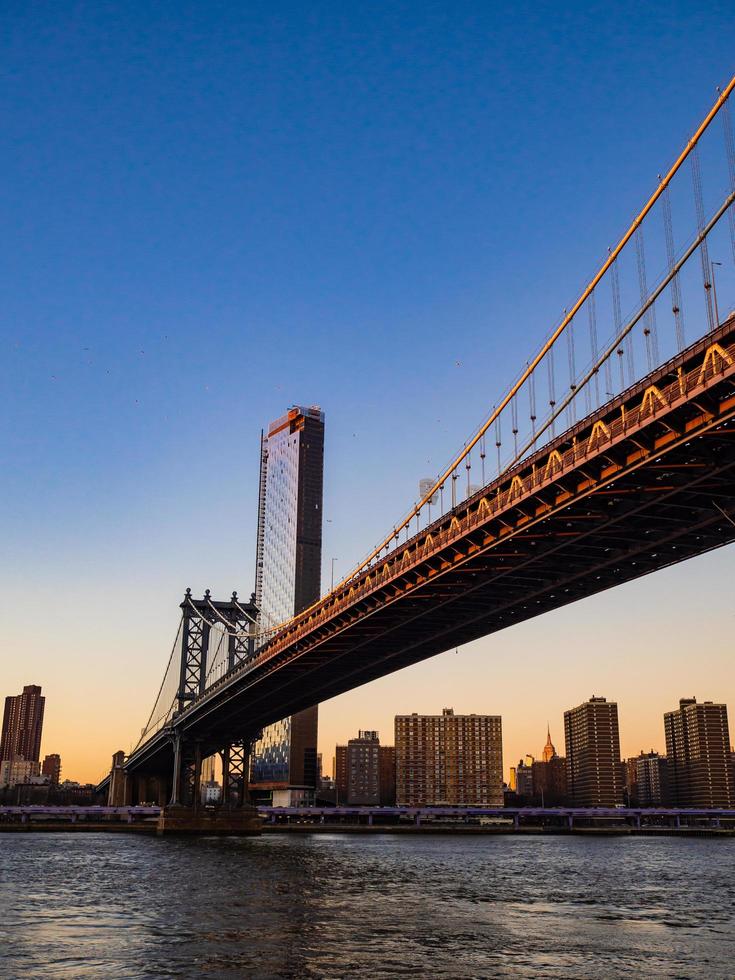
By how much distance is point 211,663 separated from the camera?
11131cm

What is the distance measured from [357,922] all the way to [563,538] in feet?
63.2

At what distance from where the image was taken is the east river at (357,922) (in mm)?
20812

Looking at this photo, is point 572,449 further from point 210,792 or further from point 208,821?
point 210,792

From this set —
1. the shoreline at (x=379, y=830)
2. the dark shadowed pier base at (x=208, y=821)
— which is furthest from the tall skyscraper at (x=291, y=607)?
the dark shadowed pier base at (x=208, y=821)

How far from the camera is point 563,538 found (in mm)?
42125

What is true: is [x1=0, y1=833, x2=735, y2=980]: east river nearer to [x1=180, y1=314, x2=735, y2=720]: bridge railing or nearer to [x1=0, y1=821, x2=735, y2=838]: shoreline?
[x1=180, y1=314, x2=735, y2=720]: bridge railing

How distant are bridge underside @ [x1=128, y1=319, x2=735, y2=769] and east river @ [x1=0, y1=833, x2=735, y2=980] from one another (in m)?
13.3

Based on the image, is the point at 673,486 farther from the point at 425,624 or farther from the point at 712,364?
the point at 425,624

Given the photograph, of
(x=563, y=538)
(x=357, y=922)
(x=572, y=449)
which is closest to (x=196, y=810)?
(x=563, y=538)

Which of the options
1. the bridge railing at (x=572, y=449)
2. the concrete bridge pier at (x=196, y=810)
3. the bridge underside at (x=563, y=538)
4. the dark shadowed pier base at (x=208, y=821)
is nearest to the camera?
the bridge railing at (x=572, y=449)

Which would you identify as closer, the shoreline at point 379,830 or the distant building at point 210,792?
the shoreline at point 379,830

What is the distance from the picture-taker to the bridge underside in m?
31.4

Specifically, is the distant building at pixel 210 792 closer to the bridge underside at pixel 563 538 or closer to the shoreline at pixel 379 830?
the shoreline at pixel 379 830

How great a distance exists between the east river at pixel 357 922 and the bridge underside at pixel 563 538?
13.3 meters
